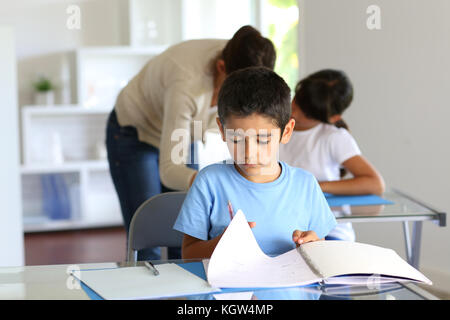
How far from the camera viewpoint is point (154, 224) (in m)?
1.51

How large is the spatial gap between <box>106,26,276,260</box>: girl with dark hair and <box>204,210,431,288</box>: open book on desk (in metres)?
0.55

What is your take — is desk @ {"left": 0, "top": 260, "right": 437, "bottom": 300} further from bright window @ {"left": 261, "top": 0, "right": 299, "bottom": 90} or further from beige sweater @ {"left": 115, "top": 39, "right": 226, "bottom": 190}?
bright window @ {"left": 261, "top": 0, "right": 299, "bottom": 90}

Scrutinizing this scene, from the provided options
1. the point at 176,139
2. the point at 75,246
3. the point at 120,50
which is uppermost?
the point at 120,50

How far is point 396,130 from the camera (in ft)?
9.34

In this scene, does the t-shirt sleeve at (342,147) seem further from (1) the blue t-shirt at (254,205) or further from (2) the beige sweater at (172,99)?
(1) the blue t-shirt at (254,205)

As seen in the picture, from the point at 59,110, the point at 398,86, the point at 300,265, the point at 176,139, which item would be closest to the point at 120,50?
the point at 59,110

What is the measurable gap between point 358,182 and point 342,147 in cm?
14

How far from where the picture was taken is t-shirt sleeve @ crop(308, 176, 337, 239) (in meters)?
1.19

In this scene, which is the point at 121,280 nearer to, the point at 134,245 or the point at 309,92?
the point at 134,245

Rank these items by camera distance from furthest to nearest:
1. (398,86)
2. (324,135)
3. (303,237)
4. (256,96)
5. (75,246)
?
(75,246) < (398,86) < (324,135) < (256,96) < (303,237)

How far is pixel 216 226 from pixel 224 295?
0.36 meters

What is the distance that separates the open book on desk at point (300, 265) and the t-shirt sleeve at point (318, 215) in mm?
221

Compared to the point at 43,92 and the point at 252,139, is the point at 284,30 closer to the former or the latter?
the point at 43,92
